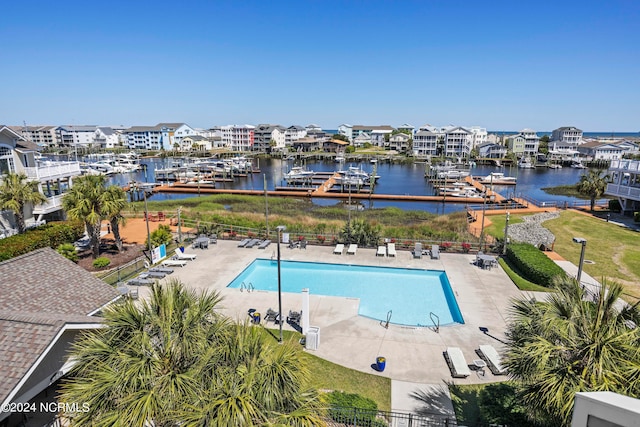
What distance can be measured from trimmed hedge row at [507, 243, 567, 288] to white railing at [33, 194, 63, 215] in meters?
32.9

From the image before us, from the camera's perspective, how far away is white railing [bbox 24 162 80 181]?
27.6 meters

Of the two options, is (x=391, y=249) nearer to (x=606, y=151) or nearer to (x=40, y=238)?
(x=40, y=238)

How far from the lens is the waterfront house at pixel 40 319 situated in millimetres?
6707

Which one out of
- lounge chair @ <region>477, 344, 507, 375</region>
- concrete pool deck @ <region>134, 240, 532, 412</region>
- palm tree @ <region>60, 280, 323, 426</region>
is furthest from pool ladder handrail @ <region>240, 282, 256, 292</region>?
palm tree @ <region>60, 280, 323, 426</region>

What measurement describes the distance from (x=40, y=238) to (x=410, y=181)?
7032 cm

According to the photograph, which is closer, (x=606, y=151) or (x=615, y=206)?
(x=615, y=206)

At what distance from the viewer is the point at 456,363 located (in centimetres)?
1326

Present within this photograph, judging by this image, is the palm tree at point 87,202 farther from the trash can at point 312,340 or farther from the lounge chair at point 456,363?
the lounge chair at point 456,363

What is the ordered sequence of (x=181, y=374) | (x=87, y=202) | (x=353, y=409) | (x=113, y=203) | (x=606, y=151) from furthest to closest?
(x=606, y=151)
(x=113, y=203)
(x=87, y=202)
(x=353, y=409)
(x=181, y=374)

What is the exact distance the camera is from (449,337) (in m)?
15.7

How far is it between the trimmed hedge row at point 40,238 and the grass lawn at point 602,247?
3125 centimetres

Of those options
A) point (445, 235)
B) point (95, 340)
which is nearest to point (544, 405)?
point (95, 340)

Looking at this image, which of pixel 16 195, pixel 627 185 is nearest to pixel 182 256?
pixel 16 195

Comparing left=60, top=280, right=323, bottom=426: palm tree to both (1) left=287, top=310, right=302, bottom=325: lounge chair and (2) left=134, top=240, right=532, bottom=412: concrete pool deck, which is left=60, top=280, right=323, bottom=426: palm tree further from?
(1) left=287, top=310, right=302, bottom=325: lounge chair
